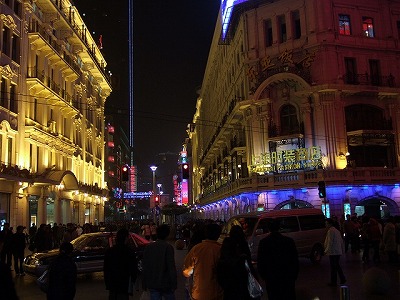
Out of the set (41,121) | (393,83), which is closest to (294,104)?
(393,83)

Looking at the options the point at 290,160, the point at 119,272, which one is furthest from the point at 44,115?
the point at 119,272

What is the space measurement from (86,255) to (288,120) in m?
26.6

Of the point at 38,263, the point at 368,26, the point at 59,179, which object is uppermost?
the point at 368,26

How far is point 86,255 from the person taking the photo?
1511 centimetres

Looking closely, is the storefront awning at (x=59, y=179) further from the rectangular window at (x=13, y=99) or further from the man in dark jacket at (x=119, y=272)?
the man in dark jacket at (x=119, y=272)

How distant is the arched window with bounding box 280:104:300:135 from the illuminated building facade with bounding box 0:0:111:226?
18.8m

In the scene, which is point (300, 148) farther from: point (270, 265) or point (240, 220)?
point (270, 265)

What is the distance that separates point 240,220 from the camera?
715 inches

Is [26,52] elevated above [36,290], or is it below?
above

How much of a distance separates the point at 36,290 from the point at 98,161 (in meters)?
47.9

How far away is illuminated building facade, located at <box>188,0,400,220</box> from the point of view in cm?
3500

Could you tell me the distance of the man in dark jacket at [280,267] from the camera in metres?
6.90

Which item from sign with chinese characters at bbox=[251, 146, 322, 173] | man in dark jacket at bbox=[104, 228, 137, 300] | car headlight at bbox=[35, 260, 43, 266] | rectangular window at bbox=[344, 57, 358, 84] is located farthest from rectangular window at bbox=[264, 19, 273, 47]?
man in dark jacket at bbox=[104, 228, 137, 300]

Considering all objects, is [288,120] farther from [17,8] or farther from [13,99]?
[17,8]
